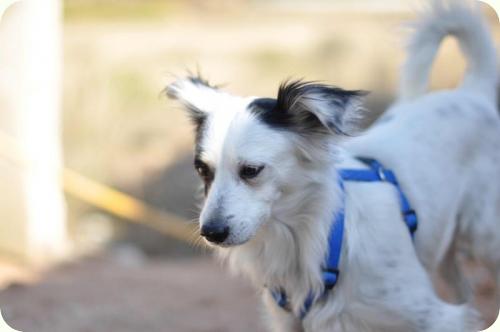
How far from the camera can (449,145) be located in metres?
3.98

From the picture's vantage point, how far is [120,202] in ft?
27.1

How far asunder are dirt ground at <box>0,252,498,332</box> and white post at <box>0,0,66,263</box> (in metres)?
0.51

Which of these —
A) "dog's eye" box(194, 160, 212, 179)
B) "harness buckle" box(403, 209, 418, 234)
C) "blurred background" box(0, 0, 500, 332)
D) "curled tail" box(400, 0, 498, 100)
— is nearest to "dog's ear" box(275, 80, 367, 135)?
"dog's eye" box(194, 160, 212, 179)

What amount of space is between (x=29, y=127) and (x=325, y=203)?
4.65 metres

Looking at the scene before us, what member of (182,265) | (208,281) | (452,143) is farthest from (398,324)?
(182,265)

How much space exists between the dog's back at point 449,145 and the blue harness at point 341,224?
5.0 inches

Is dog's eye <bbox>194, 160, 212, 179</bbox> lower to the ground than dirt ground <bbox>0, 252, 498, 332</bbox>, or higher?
higher

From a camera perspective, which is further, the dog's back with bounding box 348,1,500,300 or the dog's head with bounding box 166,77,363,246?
the dog's back with bounding box 348,1,500,300

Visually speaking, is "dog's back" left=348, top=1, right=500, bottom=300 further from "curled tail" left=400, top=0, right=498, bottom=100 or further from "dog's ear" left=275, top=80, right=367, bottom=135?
"dog's ear" left=275, top=80, right=367, bottom=135

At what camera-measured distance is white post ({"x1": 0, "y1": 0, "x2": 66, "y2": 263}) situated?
713 cm

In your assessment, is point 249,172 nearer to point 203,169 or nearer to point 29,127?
point 203,169

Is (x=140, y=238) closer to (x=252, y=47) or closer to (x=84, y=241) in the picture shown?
(x=84, y=241)

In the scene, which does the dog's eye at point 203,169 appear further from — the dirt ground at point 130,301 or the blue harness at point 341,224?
the dirt ground at point 130,301

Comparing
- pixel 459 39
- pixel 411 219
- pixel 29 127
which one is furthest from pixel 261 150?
pixel 29 127
